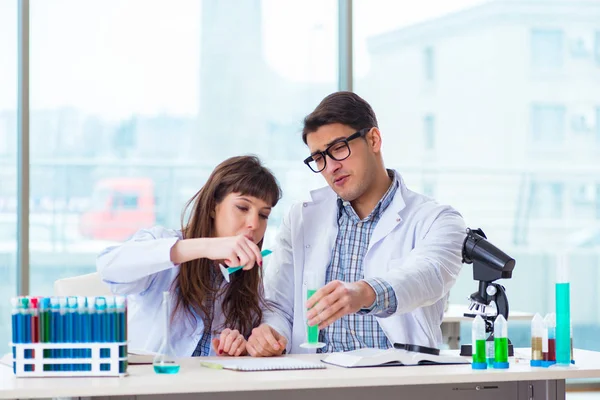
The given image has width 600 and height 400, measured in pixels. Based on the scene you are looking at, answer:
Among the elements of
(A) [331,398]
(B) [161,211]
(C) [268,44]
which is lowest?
(A) [331,398]

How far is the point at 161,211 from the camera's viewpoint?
4883 mm

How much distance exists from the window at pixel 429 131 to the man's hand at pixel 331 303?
3137 millimetres

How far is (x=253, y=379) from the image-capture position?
1.97 metres

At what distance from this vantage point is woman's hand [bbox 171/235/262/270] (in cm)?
235

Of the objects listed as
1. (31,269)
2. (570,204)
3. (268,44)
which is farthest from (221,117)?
(570,204)

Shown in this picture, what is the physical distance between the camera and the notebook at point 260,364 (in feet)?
7.05

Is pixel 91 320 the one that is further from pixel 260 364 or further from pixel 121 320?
pixel 260 364

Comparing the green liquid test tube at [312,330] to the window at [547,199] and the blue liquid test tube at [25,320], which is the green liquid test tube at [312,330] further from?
the window at [547,199]

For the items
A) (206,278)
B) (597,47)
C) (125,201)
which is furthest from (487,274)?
(597,47)

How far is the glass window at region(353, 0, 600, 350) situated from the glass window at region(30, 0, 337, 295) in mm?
445

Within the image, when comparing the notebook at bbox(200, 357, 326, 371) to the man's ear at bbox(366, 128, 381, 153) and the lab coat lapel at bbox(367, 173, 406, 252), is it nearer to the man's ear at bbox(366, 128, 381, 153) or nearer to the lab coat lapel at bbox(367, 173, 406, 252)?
the lab coat lapel at bbox(367, 173, 406, 252)

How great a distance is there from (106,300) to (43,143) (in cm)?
287

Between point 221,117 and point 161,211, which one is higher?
point 221,117

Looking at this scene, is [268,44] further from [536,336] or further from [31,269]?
[536,336]
